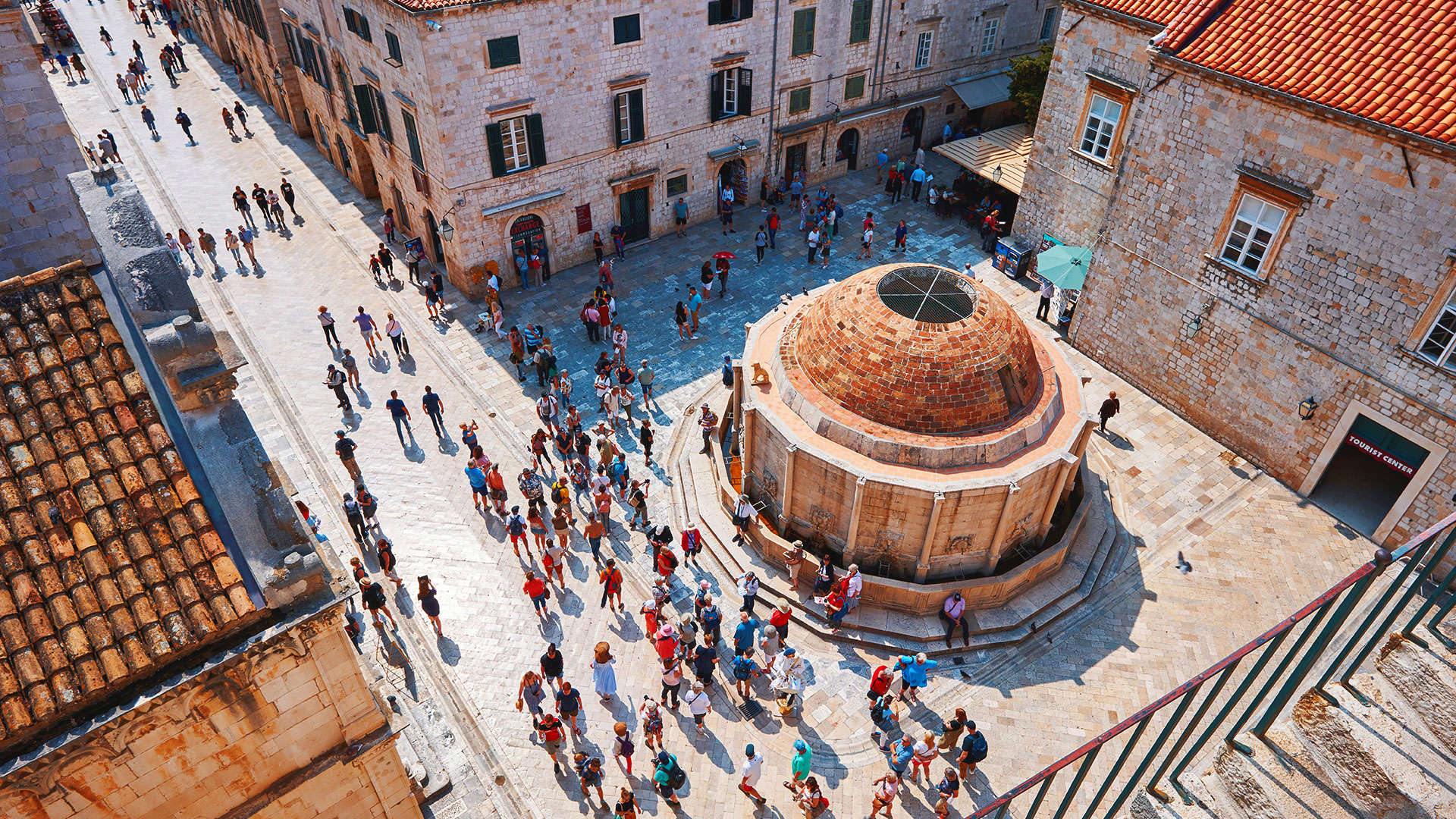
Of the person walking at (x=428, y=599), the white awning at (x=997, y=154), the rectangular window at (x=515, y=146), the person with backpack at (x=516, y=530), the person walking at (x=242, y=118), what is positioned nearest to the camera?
the person walking at (x=428, y=599)

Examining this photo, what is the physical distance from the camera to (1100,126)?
25406mm

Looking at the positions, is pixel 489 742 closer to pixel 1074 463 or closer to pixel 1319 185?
pixel 1074 463

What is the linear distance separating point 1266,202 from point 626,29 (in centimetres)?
1835

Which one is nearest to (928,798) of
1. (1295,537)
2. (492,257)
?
(1295,537)

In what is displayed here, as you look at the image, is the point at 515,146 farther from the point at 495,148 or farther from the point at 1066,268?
the point at 1066,268

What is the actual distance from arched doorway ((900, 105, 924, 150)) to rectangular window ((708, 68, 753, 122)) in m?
8.63

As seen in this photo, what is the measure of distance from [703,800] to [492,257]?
18969 mm

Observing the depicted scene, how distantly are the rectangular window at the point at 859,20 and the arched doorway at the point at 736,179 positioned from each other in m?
6.21

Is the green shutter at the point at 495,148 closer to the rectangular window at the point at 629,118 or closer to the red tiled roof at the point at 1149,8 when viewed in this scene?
the rectangular window at the point at 629,118

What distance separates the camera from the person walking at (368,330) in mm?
25672

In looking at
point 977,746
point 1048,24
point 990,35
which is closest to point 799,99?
point 990,35

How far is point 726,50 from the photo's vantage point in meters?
30.2

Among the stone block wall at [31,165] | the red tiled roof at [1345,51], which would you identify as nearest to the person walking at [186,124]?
the stone block wall at [31,165]

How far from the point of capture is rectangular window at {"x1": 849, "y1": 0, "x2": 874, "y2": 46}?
107 feet
